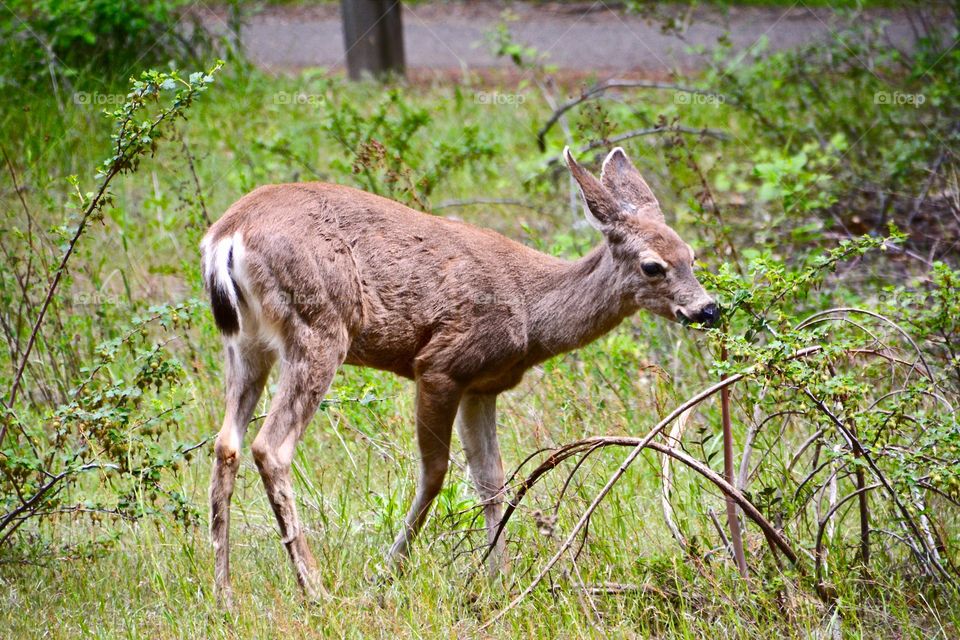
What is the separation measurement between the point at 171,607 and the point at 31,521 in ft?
4.00

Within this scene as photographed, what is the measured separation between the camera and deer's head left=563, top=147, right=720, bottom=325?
185 inches

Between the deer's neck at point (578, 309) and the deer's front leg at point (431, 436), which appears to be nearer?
the deer's front leg at point (431, 436)

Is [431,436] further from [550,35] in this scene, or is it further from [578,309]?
[550,35]

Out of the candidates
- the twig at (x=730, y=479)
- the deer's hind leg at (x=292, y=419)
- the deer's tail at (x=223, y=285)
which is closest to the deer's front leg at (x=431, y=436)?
the deer's hind leg at (x=292, y=419)

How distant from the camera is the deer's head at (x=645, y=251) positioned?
4688 millimetres

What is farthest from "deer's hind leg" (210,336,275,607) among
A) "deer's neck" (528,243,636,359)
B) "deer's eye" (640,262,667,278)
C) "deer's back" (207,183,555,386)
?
"deer's eye" (640,262,667,278)

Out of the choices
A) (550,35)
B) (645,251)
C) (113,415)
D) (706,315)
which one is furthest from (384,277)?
(550,35)

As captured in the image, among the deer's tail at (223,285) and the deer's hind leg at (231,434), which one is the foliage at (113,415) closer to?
the deer's hind leg at (231,434)

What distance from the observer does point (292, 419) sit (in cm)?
443

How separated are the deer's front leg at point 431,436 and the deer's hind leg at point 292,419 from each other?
1.40 ft

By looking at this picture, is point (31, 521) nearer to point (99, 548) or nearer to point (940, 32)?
point (99, 548)

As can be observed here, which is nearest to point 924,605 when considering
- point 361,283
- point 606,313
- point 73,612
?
point 606,313

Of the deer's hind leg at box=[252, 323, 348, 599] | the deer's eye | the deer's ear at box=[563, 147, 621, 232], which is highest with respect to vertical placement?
the deer's ear at box=[563, 147, 621, 232]

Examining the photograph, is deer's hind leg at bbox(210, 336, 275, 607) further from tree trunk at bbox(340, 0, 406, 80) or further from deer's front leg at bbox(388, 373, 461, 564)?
tree trunk at bbox(340, 0, 406, 80)
